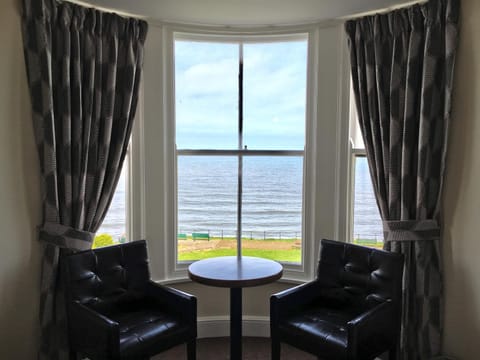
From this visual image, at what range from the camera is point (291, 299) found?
8.16 feet

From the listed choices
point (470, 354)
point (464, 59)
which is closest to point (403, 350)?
point (470, 354)

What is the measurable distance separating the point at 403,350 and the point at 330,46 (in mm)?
2256

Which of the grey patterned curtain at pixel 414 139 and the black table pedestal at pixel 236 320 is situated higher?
the grey patterned curtain at pixel 414 139

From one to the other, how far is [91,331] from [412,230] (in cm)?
204

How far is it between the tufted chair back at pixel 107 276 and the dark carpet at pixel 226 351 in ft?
2.28

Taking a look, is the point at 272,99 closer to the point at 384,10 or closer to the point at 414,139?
the point at 384,10

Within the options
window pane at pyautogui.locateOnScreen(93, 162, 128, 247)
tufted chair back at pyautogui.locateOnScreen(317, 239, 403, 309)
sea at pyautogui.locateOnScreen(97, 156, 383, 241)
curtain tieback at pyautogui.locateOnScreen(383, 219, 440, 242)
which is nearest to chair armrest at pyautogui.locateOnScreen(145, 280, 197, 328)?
window pane at pyautogui.locateOnScreen(93, 162, 128, 247)

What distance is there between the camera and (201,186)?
10.7ft

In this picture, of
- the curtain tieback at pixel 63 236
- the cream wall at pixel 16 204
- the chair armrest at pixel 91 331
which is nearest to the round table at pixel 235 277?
the chair armrest at pixel 91 331

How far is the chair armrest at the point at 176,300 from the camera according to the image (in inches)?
93.1

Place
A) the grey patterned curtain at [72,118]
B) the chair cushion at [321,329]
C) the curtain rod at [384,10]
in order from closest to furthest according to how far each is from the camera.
Result: the chair cushion at [321,329] → the grey patterned curtain at [72,118] → the curtain rod at [384,10]

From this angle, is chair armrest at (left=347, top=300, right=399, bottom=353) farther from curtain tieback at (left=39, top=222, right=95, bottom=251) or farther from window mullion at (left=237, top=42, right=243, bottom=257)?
curtain tieback at (left=39, top=222, right=95, bottom=251)

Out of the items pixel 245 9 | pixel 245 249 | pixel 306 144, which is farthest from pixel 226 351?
pixel 245 9

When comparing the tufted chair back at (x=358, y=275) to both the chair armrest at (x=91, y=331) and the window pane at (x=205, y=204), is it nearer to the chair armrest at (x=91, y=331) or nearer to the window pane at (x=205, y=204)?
the window pane at (x=205, y=204)
